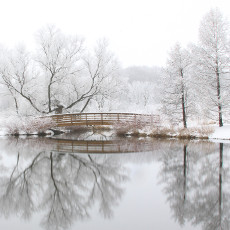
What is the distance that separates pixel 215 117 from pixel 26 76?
21.6 m

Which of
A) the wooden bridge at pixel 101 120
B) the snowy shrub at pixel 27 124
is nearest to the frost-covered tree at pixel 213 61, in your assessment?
the wooden bridge at pixel 101 120

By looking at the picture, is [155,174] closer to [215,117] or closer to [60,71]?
[215,117]

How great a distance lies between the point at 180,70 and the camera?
882 inches

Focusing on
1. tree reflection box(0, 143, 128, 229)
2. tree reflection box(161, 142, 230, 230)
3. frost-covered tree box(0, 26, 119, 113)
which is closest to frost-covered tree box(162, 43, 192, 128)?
frost-covered tree box(0, 26, 119, 113)

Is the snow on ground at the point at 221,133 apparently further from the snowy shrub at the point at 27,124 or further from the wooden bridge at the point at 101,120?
the snowy shrub at the point at 27,124

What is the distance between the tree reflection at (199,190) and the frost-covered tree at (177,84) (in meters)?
12.4

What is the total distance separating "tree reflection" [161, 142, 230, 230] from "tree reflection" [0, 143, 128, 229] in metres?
1.38

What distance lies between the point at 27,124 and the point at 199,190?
2142 centimetres

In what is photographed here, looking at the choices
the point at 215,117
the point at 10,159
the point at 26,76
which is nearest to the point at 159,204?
the point at 10,159

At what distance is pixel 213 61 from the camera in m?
20.7

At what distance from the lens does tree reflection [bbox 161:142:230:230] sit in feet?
15.1

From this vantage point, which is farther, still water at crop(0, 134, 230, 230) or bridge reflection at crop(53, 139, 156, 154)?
bridge reflection at crop(53, 139, 156, 154)

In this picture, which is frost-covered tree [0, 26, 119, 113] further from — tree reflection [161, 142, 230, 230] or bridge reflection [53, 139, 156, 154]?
tree reflection [161, 142, 230, 230]

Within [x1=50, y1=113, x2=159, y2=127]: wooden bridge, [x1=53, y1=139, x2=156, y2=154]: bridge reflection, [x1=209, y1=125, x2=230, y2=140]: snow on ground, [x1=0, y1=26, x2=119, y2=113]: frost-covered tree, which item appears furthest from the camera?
[x1=0, y1=26, x2=119, y2=113]: frost-covered tree
